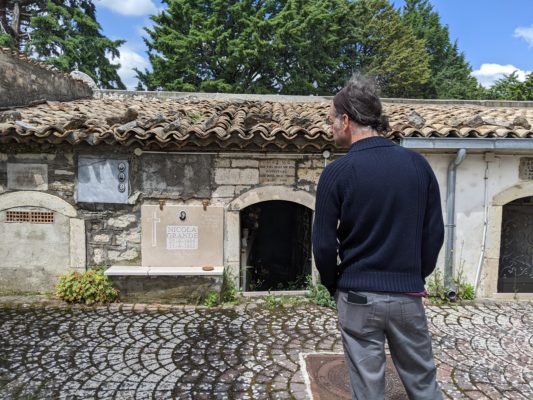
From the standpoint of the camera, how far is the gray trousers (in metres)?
2.08

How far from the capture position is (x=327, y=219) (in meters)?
2.13

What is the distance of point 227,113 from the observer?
23.9 ft

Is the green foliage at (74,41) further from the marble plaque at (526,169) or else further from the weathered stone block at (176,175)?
the marble plaque at (526,169)

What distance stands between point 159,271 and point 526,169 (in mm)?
5790

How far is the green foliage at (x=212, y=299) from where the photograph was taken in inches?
230

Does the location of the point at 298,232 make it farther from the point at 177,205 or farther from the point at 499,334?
the point at 499,334

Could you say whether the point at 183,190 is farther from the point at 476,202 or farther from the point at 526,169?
the point at 526,169

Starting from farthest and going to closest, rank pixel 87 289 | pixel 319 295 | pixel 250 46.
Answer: pixel 250 46 < pixel 319 295 < pixel 87 289

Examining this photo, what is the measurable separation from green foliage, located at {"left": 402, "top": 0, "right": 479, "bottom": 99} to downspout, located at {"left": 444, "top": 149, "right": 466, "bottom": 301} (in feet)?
82.1

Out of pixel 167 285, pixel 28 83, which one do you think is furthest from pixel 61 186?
pixel 28 83

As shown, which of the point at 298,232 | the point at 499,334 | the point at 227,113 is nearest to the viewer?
the point at 499,334

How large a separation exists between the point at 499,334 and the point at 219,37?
63.6 ft

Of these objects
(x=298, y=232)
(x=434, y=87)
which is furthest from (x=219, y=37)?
(x=434, y=87)

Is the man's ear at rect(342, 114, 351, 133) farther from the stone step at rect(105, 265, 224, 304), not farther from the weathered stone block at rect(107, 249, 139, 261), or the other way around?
the weathered stone block at rect(107, 249, 139, 261)
